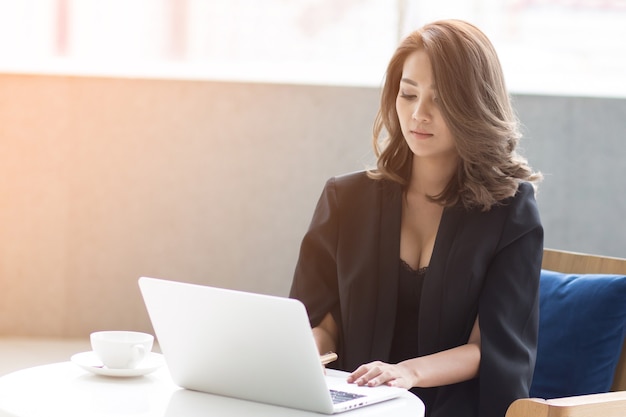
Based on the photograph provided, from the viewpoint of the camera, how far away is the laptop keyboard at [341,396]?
1.30m

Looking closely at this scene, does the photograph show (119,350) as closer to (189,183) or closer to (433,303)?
(433,303)

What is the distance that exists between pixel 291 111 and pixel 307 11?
483 mm

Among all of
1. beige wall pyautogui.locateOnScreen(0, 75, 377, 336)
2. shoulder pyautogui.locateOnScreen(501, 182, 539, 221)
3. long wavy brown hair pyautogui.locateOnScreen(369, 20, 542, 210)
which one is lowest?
beige wall pyautogui.locateOnScreen(0, 75, 377, 336)

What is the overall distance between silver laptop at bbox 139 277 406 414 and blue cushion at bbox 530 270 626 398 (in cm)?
66

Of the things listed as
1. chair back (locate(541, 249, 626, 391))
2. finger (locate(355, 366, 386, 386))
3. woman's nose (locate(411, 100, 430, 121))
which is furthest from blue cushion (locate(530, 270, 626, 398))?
finger (locate(355, 366, 386, 386))

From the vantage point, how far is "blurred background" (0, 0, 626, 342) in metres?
3.96

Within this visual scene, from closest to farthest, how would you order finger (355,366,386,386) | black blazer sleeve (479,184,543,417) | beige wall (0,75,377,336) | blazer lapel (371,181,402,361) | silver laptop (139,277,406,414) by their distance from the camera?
silver laptop (139,277,406,414) → finger (355,366,386,386) → black blazer sleeve (479,184,543,417) → blazer lapel (371,181,402,361) → beige wall (0,75,377,336)

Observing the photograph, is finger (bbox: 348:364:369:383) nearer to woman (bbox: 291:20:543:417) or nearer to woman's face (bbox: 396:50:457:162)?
woman (bbox: 291:20:543:417)

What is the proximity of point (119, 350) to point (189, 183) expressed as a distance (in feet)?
8.48

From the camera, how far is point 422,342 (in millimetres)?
1815

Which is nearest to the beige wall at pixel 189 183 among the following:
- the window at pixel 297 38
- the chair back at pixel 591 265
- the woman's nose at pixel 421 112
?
the window at pixel 297 38

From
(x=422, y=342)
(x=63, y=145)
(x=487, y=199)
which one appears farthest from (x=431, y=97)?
(x=63, y=145)

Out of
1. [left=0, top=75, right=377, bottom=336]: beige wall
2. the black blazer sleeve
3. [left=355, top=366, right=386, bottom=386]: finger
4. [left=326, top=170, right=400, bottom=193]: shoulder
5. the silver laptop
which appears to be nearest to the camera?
the silver laptop

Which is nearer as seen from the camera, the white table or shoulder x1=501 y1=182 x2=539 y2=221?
the white table
